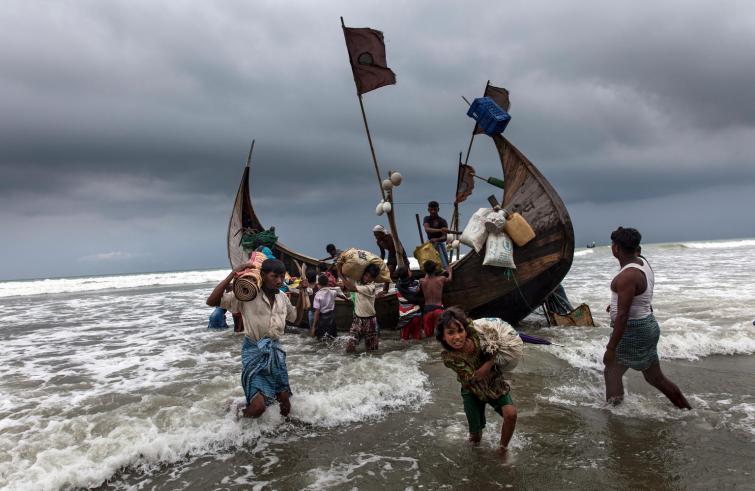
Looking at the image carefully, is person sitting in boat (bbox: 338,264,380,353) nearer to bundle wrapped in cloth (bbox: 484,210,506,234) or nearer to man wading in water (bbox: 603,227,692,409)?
bundle wrapped in cloth (bbox: 484,210,506,234)

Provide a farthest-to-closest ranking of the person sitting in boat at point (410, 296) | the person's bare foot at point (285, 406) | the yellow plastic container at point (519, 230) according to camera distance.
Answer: the person sitting in boat at point (410, 296) → the yellow plastic container at point (519, 230) → the person's bare foot at point (285, 406)

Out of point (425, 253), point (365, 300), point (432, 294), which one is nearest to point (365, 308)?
point (365, 300)

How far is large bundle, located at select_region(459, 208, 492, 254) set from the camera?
699 cm

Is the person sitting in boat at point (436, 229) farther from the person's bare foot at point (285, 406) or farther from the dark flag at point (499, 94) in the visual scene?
the person's bare foot at point (285, 406)

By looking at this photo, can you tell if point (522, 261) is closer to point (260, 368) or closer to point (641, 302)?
point (641, 302)

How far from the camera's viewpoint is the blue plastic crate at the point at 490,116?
7.12 m

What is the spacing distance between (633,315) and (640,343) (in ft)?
0.78

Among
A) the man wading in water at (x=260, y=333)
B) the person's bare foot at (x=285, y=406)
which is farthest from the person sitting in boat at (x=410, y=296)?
the man wading in water at (x=260, y=333)

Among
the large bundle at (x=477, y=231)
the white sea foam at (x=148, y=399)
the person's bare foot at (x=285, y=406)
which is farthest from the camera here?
the large bundle at (x=477, y=231)

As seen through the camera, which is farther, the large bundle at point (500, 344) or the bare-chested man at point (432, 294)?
the bare-chested man at point (432, 294)

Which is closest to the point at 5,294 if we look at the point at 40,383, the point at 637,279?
the point at 40,383

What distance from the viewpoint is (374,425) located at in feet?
13.0

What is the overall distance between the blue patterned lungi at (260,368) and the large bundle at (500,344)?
175 centimetres

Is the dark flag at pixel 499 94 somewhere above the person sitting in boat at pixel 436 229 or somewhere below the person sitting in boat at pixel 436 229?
above
